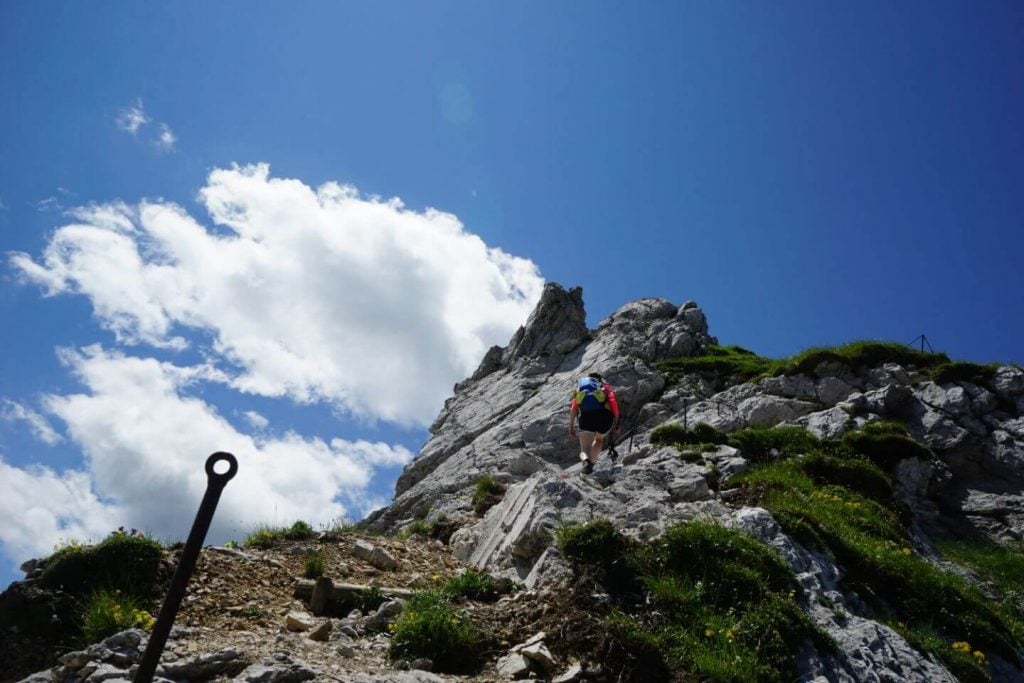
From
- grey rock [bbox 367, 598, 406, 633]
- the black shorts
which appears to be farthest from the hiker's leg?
grey rock [bbox 367, 598, 406, 633]

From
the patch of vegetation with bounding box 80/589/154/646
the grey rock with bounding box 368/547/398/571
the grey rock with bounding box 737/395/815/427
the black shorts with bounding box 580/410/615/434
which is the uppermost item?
the grey rock with bounding box 737/395/815/427

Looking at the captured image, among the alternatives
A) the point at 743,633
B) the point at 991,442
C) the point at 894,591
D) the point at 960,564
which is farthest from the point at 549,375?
the point at 743,633

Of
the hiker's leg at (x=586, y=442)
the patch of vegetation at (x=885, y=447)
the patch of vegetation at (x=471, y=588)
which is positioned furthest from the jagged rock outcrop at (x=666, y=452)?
the patch of vegetation at (x=471, y=588)

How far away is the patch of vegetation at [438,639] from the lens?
364 inches

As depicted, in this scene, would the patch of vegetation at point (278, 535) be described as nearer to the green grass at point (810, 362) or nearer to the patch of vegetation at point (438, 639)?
the patch of vegetation at point (438, 639)

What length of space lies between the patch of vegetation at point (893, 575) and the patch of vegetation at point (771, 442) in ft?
13.7

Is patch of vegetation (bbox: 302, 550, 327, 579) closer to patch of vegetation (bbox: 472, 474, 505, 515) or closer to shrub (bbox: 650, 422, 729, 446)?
patch of vegetation (bbox: 472, 474, 505, 515)

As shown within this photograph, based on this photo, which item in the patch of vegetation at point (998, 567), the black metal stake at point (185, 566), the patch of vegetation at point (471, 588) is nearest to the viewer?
the black metal stake at point (185, 566)

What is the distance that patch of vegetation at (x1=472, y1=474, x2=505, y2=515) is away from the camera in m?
19.5

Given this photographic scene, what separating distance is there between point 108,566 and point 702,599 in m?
9.45

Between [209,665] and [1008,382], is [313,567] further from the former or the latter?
[1008,382]

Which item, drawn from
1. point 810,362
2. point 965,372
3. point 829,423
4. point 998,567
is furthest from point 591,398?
point 965,372

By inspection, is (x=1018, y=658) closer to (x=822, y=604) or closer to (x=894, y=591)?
(x=894, y=591)

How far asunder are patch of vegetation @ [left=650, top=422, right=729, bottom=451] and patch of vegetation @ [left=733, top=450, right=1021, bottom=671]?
16.4 ft
